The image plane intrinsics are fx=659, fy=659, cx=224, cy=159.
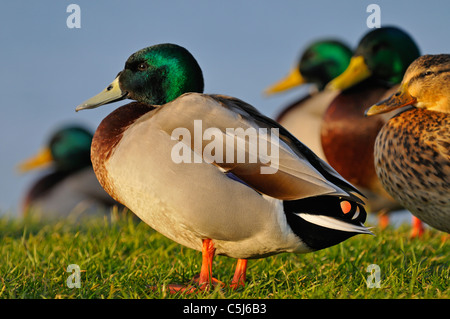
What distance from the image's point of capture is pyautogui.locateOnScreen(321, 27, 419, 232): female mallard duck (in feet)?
17.7

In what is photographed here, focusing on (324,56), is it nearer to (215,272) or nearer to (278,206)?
(215,272)

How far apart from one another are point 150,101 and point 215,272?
3.42 feet

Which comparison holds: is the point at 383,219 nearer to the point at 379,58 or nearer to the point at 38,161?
the point at 379,58

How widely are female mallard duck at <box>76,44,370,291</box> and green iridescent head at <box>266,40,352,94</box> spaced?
178 inches

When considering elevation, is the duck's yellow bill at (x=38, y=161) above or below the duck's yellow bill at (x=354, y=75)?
below

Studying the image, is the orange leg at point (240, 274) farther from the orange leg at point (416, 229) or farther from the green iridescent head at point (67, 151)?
the green iridescent head at point (67, 151)

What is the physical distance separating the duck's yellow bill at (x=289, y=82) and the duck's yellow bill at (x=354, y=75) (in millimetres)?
2193

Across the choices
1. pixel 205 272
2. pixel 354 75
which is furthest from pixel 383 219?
pixel 205 272

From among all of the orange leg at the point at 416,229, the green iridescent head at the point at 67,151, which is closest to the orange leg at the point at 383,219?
the orange leg at the point at 416,229

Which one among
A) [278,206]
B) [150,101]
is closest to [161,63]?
[150,101]

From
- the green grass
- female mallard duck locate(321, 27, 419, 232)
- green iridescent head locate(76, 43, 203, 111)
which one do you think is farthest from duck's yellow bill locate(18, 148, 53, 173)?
green iridescent head locate(76, 43, 203, 111)

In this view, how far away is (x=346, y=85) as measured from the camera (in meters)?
5.65

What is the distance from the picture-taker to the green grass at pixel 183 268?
314 cm

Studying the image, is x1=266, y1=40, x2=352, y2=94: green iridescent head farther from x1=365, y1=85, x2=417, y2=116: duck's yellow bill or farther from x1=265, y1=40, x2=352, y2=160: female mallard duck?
x1=365, y1=85, x2=417, y2=116: duck's yellow bill
